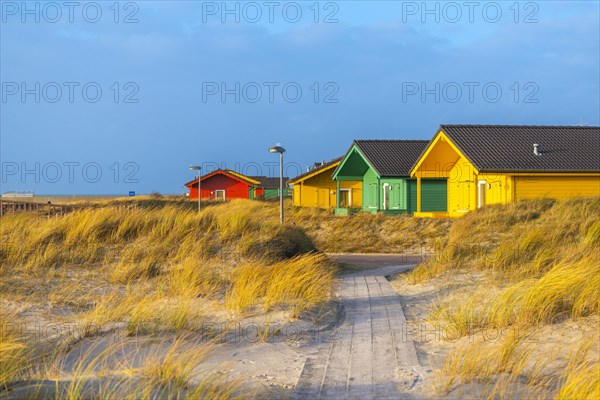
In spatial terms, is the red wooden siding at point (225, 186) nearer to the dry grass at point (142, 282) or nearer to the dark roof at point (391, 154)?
the dark roof at point (391, 154)

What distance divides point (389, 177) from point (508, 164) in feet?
30.4

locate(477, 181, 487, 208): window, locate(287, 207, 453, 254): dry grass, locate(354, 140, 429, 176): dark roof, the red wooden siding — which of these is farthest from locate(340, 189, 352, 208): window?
the red wooden siding

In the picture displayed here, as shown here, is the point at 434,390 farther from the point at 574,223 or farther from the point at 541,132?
the point at 541,132

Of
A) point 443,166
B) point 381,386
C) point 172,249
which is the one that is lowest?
point 381,386

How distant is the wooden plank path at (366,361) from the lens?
687cm

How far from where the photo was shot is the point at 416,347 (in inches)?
350

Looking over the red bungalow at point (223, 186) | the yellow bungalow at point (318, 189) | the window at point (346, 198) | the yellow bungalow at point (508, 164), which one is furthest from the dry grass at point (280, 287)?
the red bungalow at point (223, 186)

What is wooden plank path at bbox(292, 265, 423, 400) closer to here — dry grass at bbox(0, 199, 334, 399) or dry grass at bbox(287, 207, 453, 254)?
dry grass at bbox(0, 199, 334, 399)

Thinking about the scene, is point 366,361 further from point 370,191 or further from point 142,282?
point 370,191

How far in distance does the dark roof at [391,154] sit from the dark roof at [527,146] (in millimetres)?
5956

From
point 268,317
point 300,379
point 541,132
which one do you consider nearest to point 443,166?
point 541,132

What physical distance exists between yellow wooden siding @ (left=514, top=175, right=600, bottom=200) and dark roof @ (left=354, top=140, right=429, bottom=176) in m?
9.13

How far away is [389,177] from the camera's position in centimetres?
3916

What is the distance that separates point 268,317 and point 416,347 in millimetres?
2453
